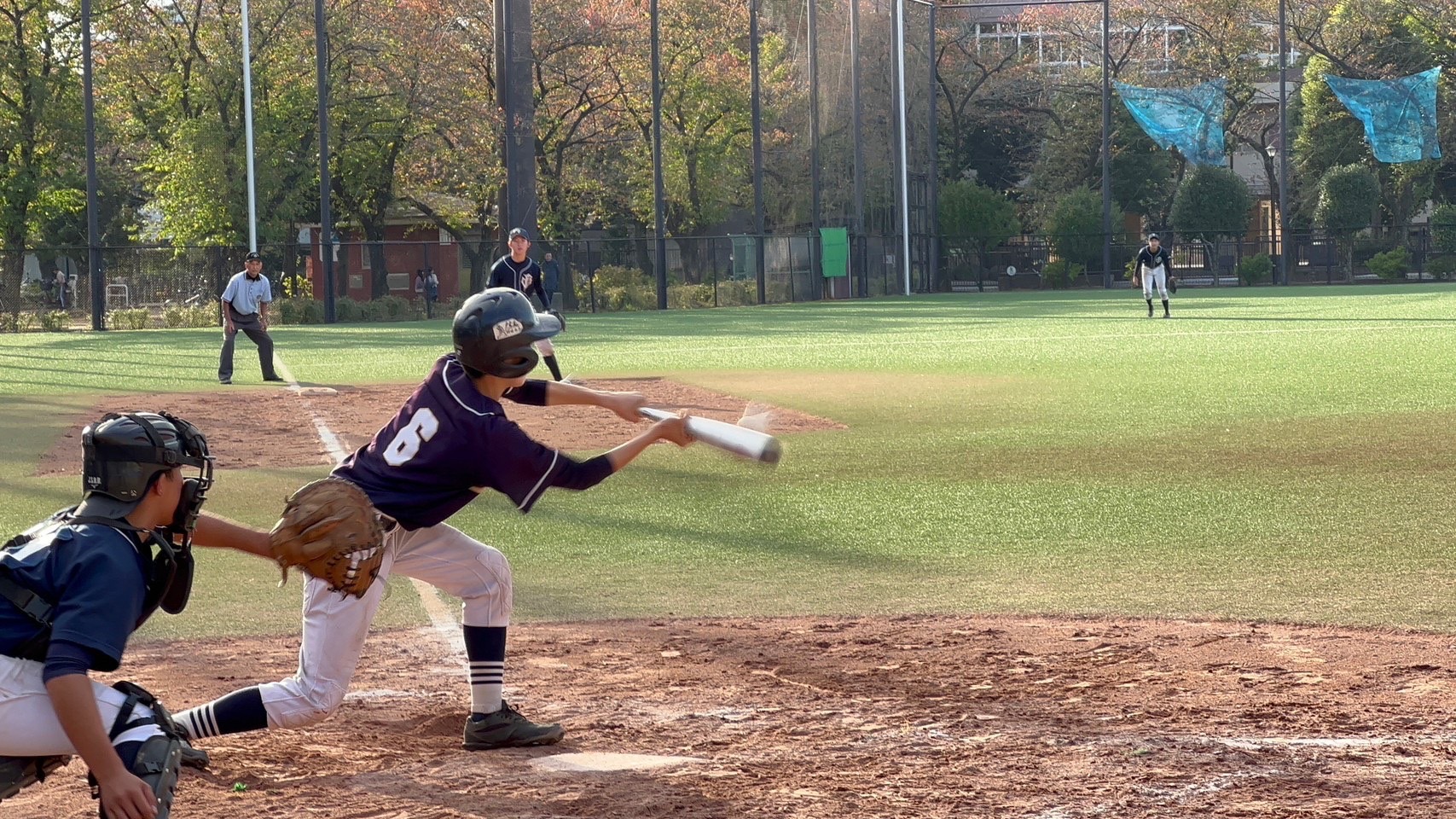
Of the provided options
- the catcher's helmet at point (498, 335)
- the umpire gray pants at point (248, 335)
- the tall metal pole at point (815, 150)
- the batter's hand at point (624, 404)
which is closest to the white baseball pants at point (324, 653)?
the catcher's helmet at point (498, 335)

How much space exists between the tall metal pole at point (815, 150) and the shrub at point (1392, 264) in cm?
2289

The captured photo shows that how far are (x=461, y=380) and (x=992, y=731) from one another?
229 centimetres

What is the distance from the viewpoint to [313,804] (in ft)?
15.8

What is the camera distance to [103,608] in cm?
340

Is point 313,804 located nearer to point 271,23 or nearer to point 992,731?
point 992,731

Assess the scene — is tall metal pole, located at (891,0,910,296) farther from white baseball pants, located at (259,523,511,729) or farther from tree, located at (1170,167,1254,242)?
white baseball pants, located at (259,523,511,729)

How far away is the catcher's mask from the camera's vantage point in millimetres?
3533

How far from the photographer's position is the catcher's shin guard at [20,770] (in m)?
3.70

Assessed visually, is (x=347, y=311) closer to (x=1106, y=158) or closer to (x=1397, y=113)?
(x=1106, y=158)

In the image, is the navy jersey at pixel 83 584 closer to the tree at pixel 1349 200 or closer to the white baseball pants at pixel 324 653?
the white baseball pants at pixel 324 653

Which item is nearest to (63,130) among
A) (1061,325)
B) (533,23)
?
(533,23)

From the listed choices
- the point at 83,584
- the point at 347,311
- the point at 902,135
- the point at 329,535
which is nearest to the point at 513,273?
the point at 329,535

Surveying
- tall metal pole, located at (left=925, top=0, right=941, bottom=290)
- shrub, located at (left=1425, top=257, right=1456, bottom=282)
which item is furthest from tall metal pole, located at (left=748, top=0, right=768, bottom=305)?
shrub, located at (left=1425, top=257, right=1456, bottom=282)

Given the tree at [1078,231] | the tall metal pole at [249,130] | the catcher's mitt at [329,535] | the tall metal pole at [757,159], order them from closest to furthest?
the catcher's mitt at [329,535]
the tall metal pole at [249,130]
the tall metal pole at [757,159]
the tree at [1078,231]
